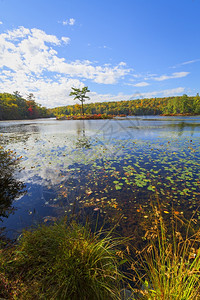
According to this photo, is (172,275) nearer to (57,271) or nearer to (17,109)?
(57,271)

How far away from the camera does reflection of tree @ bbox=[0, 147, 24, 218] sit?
3.37 metres

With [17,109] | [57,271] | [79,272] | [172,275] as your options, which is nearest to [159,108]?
[17,109]

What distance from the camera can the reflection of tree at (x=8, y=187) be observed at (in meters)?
3.37

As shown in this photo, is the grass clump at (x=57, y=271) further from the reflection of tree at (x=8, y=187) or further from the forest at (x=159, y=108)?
the forest at (x=159, y=108)

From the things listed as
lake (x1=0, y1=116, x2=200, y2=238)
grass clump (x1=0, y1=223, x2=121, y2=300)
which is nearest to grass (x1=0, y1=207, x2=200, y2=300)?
grass clump (x1=0, y1=223, x2=121, y2=300)

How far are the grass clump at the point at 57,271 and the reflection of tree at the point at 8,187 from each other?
6.50 feet

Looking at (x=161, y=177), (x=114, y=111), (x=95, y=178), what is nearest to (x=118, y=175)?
(x=95, y=178)

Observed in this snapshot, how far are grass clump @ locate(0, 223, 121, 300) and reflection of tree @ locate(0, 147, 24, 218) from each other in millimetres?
1981

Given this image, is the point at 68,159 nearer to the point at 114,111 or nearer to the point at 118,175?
the point at 118,175

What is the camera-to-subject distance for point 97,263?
1636 mm

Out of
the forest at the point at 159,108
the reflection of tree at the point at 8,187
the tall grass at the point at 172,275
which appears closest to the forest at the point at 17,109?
the forest at the point at 159,108

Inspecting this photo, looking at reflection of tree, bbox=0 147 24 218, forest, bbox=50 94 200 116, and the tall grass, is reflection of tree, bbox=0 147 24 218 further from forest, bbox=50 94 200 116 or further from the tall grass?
forest, bbox=50 94 200 116

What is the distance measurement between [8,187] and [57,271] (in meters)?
3.95

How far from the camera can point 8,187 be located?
4.34 m
